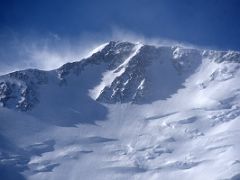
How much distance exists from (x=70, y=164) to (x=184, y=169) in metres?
46.3

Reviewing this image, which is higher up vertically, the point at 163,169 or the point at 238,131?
the point at 238,131

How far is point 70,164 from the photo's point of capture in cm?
19800

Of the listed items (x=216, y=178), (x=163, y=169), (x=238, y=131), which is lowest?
(x=216, y=178)

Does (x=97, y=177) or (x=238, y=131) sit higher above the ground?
(x=238, y=131)

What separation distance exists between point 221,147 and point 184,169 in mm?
17854

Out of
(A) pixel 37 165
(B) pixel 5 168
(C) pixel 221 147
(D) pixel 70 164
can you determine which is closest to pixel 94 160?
(D) pixel 70 164

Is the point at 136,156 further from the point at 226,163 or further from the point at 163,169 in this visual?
the point at 226,163

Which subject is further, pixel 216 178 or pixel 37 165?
pixel 37 165

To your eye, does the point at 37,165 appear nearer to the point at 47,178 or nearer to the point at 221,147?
the point at 47,178

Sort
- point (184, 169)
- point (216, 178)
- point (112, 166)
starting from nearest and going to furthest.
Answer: point (216, 178) < point (184, 169) < point (112, 166)

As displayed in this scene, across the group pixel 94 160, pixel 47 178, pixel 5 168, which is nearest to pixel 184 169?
pixel 94 160

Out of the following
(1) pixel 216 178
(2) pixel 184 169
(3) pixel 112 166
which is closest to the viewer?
(1) pixel 216 178

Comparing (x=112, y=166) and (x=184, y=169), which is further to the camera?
(x=112, y=166)

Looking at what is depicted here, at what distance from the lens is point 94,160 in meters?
200
